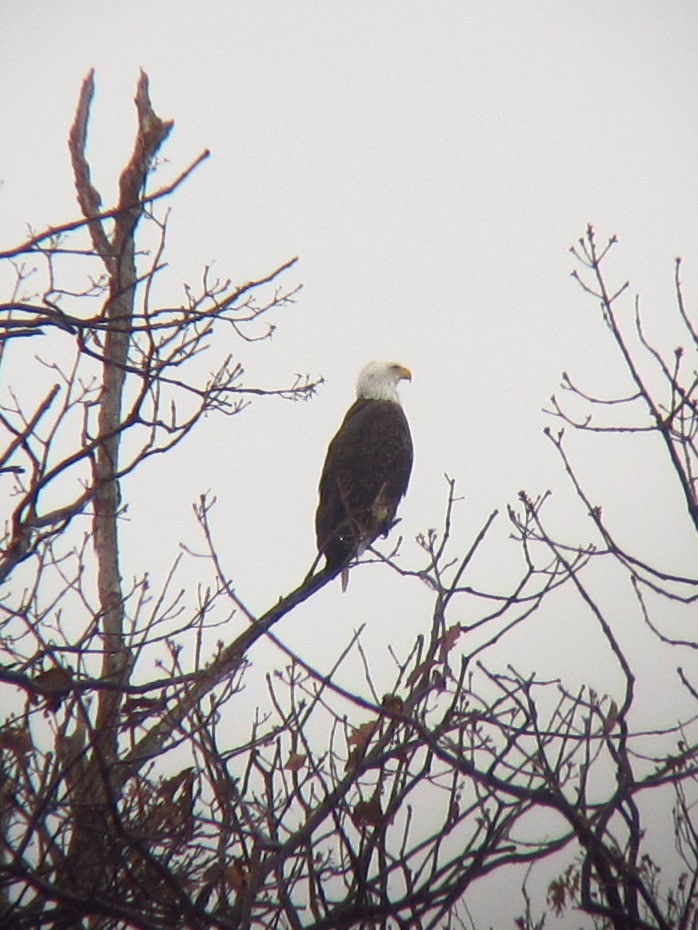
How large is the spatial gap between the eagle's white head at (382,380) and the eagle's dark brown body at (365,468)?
29 cm

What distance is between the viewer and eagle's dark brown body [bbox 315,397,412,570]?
6512 millimetres

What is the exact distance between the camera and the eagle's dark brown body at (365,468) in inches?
256

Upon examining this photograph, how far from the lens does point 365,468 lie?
21.5ft

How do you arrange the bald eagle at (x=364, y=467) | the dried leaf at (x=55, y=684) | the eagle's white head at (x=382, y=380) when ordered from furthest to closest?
the eagle's white head at (x=382, y=380) < the bald eagle at (x=364, y=467) < the dried leaf at (x=55, y=684)

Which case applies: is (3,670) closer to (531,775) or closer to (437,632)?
(437,632)

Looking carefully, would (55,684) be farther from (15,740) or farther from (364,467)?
(364,467)

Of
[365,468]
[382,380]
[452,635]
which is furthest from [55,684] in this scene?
[382,380]

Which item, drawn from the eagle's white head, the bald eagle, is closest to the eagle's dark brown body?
the bald eagle

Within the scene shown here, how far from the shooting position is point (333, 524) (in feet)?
21.6

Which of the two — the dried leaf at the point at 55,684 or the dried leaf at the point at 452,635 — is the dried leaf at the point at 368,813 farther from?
the dried leaf at the point at 55,684

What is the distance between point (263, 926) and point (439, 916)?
0.67 meters

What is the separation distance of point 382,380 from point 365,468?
108 cm

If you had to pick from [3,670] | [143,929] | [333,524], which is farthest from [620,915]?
[333,524]

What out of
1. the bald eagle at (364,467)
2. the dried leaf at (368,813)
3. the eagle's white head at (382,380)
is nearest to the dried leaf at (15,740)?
the dried leaf at (368,813)
